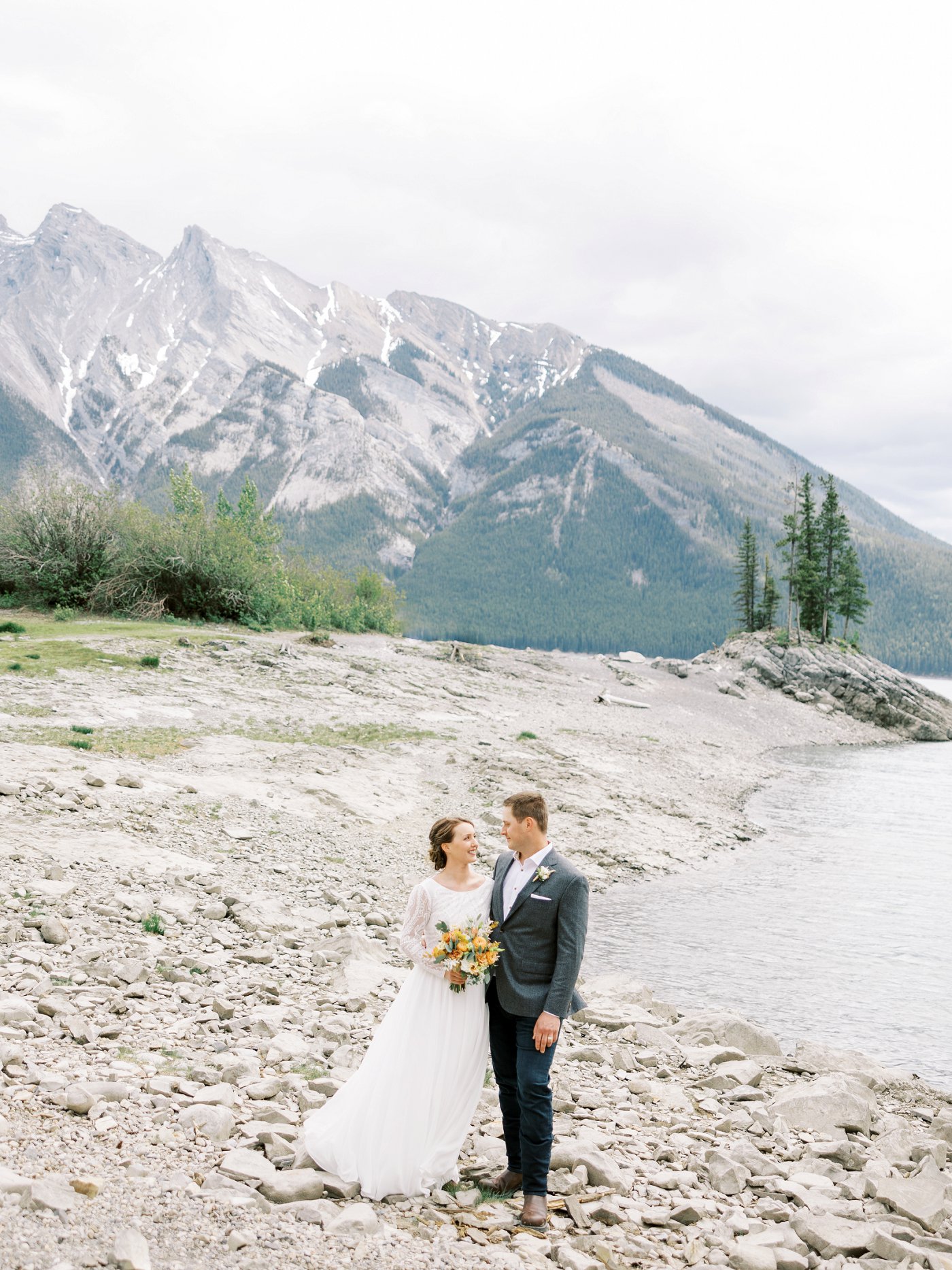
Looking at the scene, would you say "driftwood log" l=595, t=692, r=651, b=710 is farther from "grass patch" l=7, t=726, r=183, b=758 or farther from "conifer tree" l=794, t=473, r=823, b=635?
"conifer tree" l=794, t=473, r=823, b=635

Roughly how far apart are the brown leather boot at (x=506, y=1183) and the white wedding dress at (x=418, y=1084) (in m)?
0.31

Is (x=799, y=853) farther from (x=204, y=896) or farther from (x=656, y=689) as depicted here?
(x=656, y=689)

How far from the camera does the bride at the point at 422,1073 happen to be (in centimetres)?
609

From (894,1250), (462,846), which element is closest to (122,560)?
(462,846)

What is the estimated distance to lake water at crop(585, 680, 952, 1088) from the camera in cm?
1308

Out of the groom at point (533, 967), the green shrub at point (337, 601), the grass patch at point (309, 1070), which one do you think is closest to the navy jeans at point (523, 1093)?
the groom at point (533, 967)

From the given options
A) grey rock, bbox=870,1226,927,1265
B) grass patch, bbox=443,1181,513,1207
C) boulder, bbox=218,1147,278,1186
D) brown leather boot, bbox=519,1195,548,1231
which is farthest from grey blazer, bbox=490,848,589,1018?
grey rock, bbox=870,1226,927,1265

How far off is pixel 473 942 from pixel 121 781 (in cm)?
1278

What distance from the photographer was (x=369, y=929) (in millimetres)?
13391

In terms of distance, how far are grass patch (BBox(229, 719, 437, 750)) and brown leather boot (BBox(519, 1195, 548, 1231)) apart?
19.1 m

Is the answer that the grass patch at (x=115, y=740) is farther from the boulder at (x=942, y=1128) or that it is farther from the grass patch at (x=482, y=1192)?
the boulder at (x=942, y=1128)

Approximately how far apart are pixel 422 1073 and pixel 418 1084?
0.08 meters

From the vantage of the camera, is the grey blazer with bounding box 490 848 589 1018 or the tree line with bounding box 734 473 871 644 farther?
the tree line with bounding box 734 473 871 644

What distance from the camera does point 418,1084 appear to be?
6.28 m
